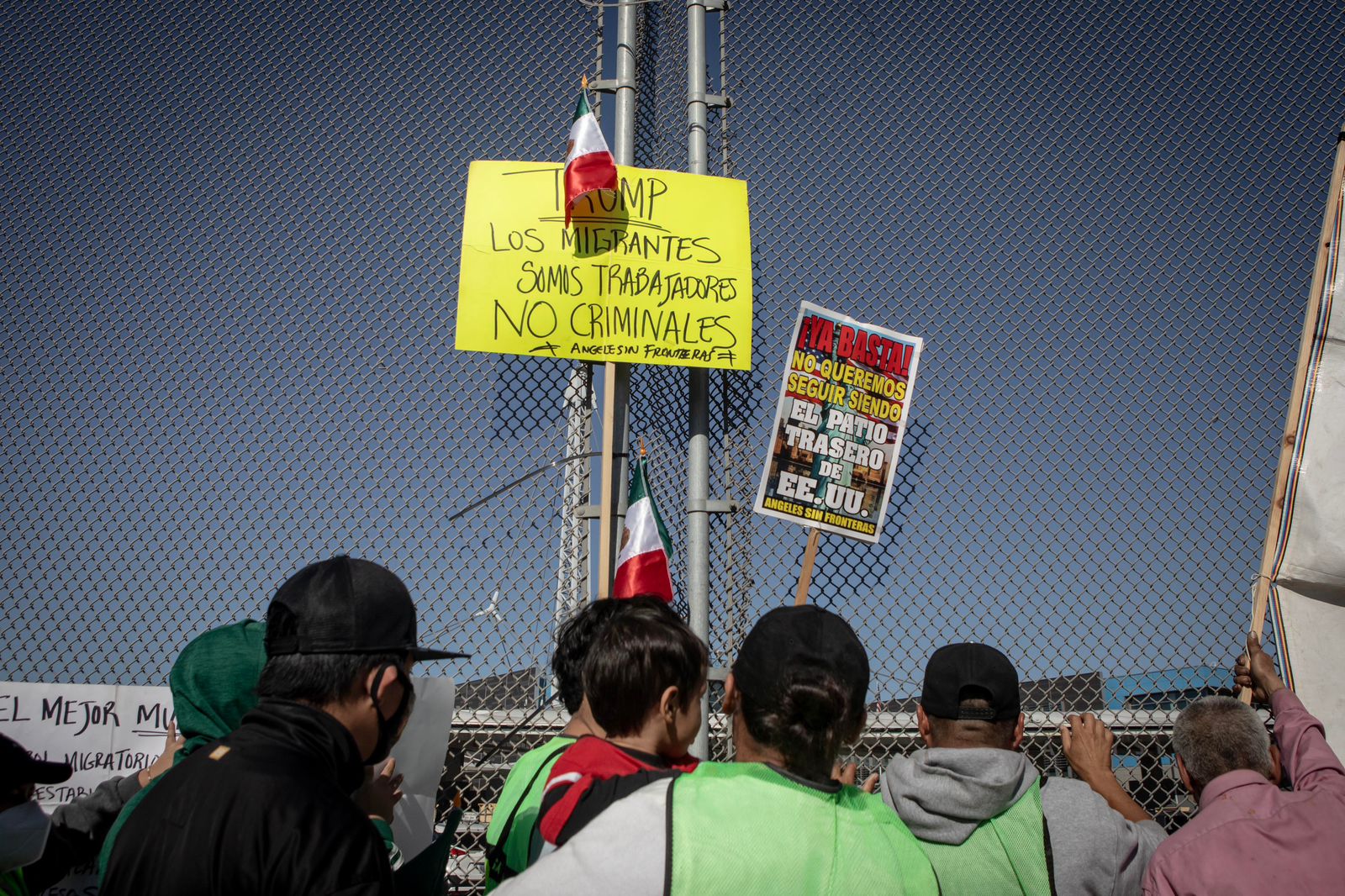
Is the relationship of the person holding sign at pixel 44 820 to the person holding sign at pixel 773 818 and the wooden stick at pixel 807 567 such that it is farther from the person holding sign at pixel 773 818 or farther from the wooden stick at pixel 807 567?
the wooden stick at pixel 807 567

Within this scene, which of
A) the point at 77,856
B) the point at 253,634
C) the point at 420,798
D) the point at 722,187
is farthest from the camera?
the point at 722,187

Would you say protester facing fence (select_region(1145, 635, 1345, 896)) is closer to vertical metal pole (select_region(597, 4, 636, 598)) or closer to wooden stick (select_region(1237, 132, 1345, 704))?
wooden stick (select_region(1237, 132, 1345, 704))

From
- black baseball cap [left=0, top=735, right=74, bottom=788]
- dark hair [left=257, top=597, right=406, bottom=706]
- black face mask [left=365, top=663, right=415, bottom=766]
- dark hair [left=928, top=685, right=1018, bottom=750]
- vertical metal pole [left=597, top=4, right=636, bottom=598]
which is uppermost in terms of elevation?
vertical metal pole [left=597, top=4, right=636, bottom=598]

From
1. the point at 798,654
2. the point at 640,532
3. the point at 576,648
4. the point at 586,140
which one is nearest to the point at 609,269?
the point at 586,140

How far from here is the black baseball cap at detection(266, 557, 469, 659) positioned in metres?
1.63

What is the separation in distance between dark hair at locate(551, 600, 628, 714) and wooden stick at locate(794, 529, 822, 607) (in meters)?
1.20

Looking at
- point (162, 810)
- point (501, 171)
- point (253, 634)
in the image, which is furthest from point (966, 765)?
point (501, 171)

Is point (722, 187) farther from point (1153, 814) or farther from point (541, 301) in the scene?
Result: point (1153, 814)

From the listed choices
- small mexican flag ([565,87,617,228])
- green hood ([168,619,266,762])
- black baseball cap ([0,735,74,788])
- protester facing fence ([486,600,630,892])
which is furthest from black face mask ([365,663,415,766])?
small mexican flag ([565,87,617,228])

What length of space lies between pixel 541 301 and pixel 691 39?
134cm

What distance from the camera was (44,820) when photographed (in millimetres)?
2061

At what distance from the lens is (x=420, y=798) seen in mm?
3287

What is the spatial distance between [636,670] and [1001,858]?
921 mm

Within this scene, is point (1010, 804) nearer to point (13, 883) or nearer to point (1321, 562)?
point (1321, 562)
